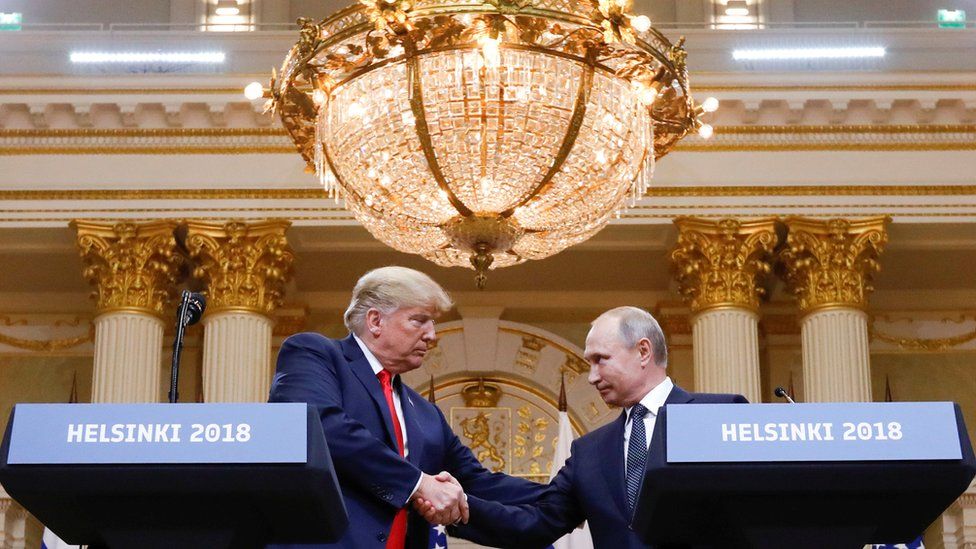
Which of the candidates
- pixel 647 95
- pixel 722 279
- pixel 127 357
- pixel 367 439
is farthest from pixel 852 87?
pixel 367 439

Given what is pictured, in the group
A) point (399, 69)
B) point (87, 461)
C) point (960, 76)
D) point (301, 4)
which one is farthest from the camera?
point (301, 4)

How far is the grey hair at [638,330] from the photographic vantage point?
434 cm

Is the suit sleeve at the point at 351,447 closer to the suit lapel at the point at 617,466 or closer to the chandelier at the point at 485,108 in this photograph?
the suit lapel at the point at 617,466

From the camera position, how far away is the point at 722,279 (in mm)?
11531

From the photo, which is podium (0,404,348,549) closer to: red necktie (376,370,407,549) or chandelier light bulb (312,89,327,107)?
red necktie (376,370,407,549)

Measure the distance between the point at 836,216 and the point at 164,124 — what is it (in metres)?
4.85

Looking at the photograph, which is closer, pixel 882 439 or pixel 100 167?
pixel 882 439

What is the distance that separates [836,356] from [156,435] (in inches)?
354

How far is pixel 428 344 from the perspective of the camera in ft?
14.6

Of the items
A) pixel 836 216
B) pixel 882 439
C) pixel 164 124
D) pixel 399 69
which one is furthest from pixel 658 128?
pixel 882 439

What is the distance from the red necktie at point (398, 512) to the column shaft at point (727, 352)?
7011 mm

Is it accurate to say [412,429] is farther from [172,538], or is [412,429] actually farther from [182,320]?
[172,538]

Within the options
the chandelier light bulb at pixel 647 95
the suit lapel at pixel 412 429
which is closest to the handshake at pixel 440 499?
the suit lapel at pixel 412 429

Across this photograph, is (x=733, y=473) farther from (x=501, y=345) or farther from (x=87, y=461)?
(x=501, y=345)
